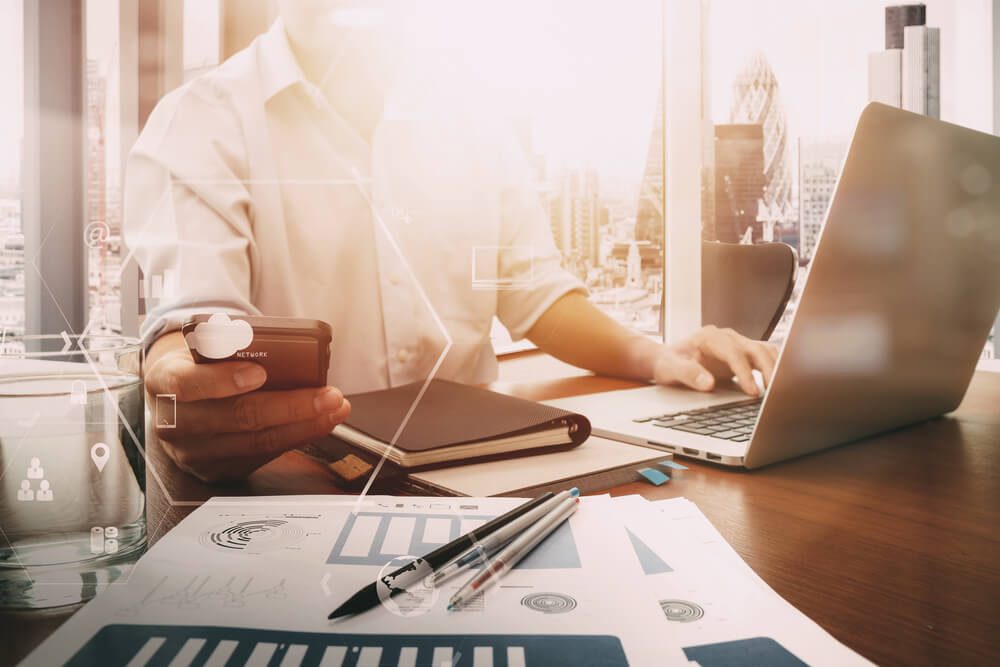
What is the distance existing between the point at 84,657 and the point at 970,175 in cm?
57

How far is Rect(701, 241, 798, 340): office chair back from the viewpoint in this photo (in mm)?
708

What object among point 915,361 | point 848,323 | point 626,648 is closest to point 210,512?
point 626,648

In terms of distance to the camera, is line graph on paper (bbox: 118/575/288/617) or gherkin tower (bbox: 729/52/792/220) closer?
line graph on paper (bbox: 118/575/288/617)

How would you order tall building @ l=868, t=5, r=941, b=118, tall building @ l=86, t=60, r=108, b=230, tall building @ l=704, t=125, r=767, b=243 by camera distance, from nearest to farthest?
tall building @ l=86, t=60, r=108, b=230, tall building @ l=868, t=5, r=941, b=118, tall building @ l=704, t=125, r=767, b=243

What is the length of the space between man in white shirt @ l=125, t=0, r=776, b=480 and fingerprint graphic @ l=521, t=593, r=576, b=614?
0.95 feet

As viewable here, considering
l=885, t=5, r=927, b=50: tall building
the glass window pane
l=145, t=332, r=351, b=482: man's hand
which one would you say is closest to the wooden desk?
l=145, t=332, r=351, b=482: man's hand

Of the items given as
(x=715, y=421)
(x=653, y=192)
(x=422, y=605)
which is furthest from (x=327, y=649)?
(x=653, y=192)

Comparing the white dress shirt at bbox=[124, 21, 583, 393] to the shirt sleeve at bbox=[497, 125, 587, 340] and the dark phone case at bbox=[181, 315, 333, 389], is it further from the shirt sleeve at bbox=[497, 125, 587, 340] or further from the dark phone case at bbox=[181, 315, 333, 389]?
the dark phone case at bbox=[181, 315, 333, 389]

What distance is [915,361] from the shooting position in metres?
0.50

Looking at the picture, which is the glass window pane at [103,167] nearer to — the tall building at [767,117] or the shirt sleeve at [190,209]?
the shirt sleeve at [190,209]

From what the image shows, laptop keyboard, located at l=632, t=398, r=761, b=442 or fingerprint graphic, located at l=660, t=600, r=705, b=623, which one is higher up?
laptop keyboard, located at l=632, t=398, r=761, b=442

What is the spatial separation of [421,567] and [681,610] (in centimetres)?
10

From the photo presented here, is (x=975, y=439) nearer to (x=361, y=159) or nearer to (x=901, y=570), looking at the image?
(x=901, y=570)

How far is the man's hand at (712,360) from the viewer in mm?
638
